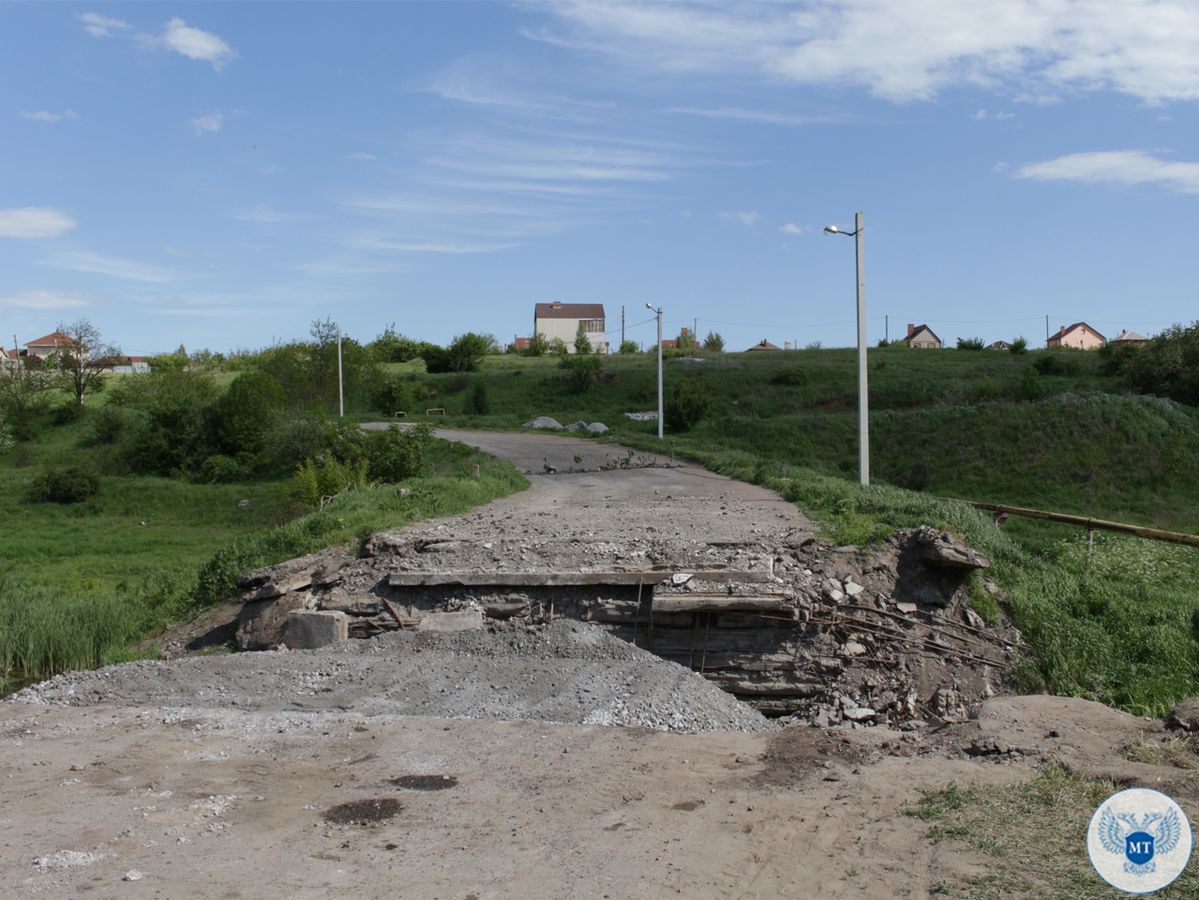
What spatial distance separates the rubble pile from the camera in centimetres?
1055

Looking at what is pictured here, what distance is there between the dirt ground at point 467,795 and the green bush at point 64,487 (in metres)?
28.0

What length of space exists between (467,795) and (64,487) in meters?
33.5

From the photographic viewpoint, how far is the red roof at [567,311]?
124375 millimetres

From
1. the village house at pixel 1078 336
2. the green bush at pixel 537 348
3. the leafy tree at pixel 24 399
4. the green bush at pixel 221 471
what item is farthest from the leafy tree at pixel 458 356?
the village house at pixel 1078 336

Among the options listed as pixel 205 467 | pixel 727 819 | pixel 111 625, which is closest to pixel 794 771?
pixel 727 819

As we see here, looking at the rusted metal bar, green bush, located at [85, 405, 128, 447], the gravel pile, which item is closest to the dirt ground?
the gravel pile

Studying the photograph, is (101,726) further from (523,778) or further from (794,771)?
(794,771)

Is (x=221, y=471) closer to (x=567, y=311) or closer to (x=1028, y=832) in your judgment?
(x=1028, y=832)

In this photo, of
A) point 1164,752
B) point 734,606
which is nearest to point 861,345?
point 734,606

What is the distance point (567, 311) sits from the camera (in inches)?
4956

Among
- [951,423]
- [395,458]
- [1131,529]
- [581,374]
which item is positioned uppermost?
[581,374]

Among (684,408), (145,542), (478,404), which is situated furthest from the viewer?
(478,404)

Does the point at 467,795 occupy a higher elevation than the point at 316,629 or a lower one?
lower

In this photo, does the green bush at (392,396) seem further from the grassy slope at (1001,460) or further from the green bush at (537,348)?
the green bush at (537,348)
